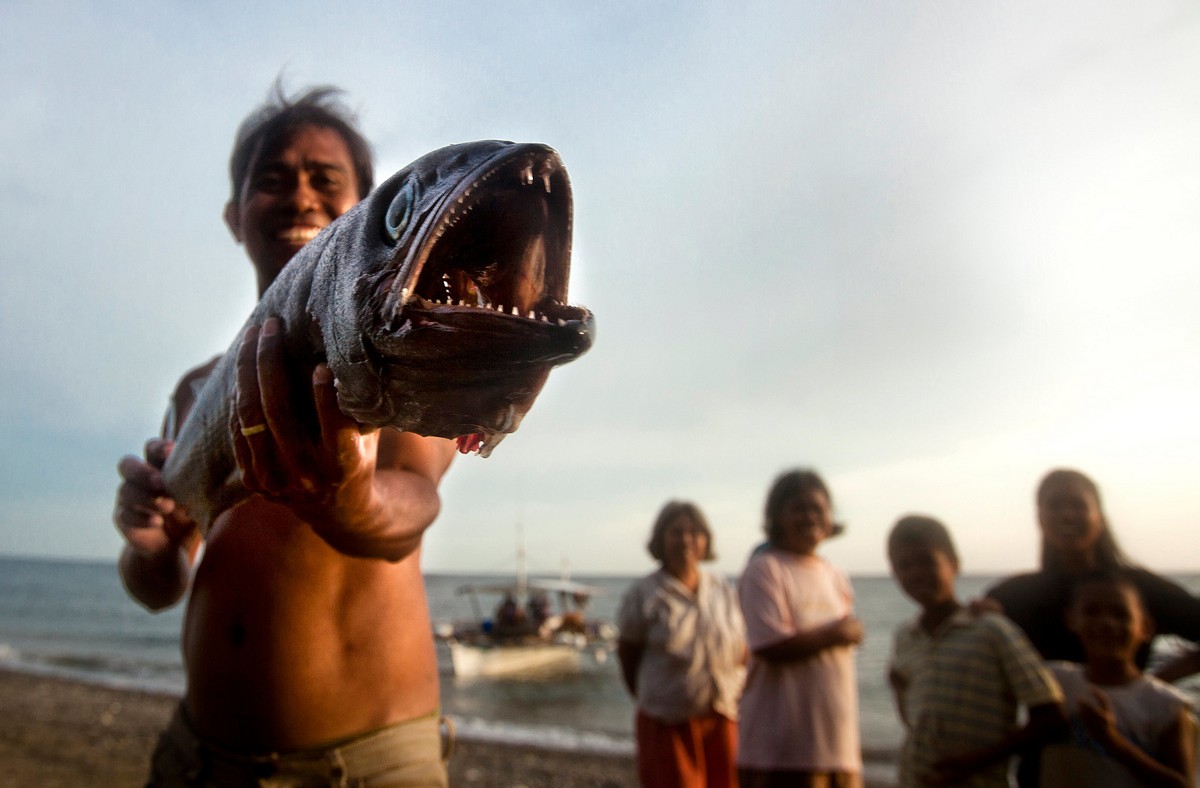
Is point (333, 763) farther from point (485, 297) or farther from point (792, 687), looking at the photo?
point (792, 687)

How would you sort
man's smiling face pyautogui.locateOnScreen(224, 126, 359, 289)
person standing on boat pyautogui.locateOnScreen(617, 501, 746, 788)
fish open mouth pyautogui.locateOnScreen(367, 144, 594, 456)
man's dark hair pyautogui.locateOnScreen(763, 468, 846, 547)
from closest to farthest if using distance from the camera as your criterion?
fish open mouth pyautogui.locateOnScreen(367, 144, 594, 456)
man's smiling face pyautogui.locateOnScreen(224, 126, 359, 289)
man's dark hair pyautogui.locateOnScreen(763, 468, 846, 547)
person standing on boat pyautogui.locateOnScreen(617, 501, 746, 788)

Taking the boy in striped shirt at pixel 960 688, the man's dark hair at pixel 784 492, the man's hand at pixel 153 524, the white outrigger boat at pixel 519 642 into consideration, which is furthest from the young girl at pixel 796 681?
the white outrigger boat at pixel 519 642

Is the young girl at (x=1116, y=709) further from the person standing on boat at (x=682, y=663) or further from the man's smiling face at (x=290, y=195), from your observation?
the man's smiling face at (x=290, y=195)

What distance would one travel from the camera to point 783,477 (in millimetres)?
4824

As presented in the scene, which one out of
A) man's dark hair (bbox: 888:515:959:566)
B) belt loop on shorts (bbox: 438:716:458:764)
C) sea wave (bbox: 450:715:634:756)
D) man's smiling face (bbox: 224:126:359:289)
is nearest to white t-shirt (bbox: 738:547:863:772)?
man's dark hair (bbox: 888:515:959:566)

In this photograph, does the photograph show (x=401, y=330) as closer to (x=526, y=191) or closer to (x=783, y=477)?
(x=526, y=191)

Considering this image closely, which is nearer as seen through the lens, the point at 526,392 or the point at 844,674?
the point at 526,392

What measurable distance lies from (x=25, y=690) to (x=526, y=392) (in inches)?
818

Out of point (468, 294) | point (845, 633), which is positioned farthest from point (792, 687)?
point (468, 294)

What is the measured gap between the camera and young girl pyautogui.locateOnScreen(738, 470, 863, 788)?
13.6ft

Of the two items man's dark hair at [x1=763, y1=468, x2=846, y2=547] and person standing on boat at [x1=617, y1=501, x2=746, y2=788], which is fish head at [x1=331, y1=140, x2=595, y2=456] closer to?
man's dark hair at [x1=763, y1=468, x2=846, y2=547]

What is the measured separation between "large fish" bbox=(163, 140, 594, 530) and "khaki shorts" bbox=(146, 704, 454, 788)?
4.10 feet

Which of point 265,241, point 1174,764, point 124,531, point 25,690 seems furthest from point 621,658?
point 25,690

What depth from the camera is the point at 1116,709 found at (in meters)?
3.51
